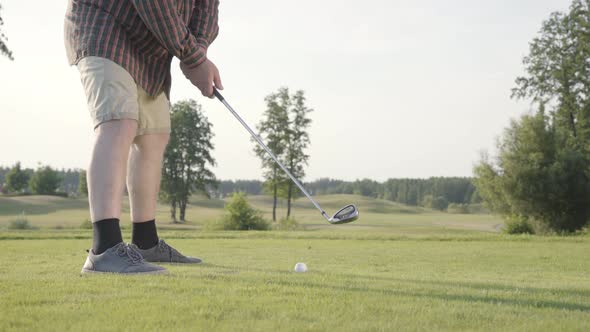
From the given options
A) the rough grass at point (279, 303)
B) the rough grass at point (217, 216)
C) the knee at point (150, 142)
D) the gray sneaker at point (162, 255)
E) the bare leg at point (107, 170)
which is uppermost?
the knee at point (150, 142)

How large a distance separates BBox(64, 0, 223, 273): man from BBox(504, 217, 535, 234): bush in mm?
25994

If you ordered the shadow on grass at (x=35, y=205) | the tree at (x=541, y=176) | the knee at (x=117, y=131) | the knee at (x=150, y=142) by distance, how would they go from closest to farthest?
the knee at (x=117, y=131) < the knee at (x=150, y=142) < the tree at (x=541, y=176) < the shadow on grass at (x=35, y=205)

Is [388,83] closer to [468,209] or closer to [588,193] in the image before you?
[588,193]

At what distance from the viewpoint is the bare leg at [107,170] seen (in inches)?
140

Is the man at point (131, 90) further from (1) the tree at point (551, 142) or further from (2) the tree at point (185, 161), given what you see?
(2) the tree at point (185, 161)

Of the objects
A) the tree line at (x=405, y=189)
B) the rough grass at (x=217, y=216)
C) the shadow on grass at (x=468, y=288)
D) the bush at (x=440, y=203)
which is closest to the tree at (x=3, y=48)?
the shadow on grass at (x=468, y=288)

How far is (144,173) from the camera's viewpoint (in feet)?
14.6

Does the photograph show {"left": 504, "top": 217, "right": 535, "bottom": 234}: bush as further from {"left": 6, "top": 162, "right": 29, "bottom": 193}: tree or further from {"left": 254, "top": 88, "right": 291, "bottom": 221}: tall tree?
{"left": 6, "top": 162, "right": 29, "bottom": 193}: tree

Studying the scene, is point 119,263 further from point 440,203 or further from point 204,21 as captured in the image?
point 440,203

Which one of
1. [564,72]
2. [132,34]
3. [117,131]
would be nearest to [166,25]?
[132,34]

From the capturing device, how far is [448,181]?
13312 cm

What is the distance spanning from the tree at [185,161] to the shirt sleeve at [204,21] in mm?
50924

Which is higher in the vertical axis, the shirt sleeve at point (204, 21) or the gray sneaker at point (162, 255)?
the shirt sleeve at point (204, 21)

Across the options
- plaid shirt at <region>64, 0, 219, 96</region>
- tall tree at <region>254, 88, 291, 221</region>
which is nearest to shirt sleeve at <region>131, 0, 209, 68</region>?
plaid shirt at <region>64, 0, 219, 96</region>
